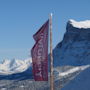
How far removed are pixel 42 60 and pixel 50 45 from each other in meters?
2.18

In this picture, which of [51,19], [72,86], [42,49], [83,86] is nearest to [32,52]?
[42,49]

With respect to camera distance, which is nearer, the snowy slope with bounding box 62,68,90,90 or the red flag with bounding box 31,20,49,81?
the red flag with bounding box 31,20,49,81

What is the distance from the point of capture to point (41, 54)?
1539 inches

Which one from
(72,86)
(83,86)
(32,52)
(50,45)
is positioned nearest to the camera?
(50,45)

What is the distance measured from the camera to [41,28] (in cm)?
3934

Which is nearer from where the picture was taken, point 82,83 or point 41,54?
point 41,54

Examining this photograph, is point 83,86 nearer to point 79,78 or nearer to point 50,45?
point 79,78

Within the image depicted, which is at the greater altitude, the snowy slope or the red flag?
the red flag

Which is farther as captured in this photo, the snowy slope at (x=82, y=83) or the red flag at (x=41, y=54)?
the snowy slope at (x=82, y=83)

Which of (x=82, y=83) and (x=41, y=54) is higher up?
(x=41, y=54)

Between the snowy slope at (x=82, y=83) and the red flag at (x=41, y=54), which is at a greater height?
the red flag at (x=41, y=54)

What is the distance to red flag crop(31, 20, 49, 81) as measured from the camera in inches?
1534

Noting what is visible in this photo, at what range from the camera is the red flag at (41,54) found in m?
39.0

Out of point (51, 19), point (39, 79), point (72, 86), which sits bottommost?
point (72, 86)
